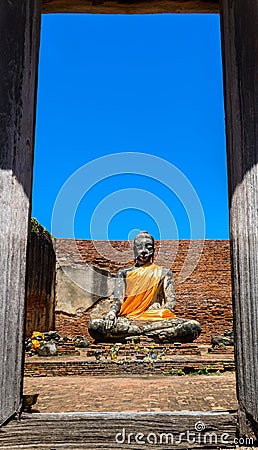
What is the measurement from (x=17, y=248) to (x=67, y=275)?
12719 millimetres

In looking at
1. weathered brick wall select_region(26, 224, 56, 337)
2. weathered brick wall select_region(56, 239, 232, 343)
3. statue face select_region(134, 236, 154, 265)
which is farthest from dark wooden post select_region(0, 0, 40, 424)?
weathered brick wall select_region(56, 239, 232, 343)

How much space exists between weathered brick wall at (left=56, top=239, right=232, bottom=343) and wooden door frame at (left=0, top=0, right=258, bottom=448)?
40.9ft

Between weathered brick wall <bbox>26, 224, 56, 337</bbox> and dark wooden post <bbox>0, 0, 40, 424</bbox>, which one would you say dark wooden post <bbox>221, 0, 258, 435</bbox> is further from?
weathered brick wall <bbox>26, 224, 56, 337</bbox>

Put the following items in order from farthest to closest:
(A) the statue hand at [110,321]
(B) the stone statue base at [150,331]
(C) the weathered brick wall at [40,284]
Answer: (C) the weathered brick wall at [40,284] → (A) the statue hand at [110,321] → (B) the stone statue base at [150,331]

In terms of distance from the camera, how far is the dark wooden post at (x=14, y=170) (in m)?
2.28

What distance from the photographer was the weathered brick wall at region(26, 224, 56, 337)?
40.4 ft

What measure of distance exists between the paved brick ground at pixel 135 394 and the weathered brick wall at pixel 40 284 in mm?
6681

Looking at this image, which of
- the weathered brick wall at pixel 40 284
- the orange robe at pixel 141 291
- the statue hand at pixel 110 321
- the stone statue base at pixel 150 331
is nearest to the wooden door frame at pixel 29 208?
the stone statue base at pixel 150 331

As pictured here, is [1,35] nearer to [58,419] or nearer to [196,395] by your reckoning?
[58,419]

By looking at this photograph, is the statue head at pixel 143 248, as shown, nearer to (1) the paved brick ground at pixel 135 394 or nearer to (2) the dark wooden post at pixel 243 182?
(1) the paved brick ground at pixel 135 394

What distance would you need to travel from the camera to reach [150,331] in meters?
8.86

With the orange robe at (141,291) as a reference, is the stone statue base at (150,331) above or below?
below

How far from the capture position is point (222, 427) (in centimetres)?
226

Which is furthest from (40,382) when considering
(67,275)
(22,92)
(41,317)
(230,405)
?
(67,275)
